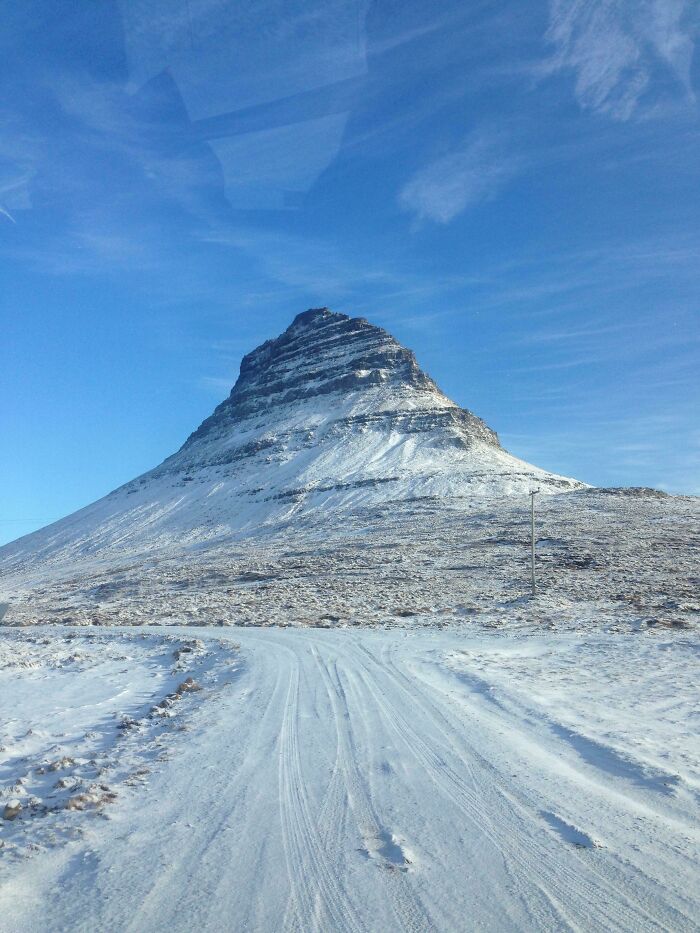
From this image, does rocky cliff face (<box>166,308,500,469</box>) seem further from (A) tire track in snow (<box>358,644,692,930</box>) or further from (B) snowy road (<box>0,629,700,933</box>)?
(A) tire track in snow (<box>358,644,692,930</box>)

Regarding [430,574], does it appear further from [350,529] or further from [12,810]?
[12,810]

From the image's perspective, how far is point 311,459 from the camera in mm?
109312

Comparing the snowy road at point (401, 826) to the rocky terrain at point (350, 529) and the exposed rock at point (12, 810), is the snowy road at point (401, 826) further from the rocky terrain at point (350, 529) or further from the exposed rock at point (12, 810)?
the rocky terrain at point (350, 529)

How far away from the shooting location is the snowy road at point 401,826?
4254mm

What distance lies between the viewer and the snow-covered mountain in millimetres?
90062

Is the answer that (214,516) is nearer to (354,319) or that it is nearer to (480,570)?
(480,570)

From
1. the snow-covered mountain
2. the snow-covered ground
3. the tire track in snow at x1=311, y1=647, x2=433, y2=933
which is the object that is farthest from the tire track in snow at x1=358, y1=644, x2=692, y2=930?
the snow-covered mountain

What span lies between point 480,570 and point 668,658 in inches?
944

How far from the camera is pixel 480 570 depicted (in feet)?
123

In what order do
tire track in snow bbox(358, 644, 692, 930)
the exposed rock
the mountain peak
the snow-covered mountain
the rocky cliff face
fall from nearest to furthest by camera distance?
tire track in snow bbox(358, 644, 692, 930)
the exposed rock
the snow-covered mountain
the rocky cliff face
the mountain peak

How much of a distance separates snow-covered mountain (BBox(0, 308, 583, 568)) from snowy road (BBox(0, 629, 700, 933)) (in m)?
71.9

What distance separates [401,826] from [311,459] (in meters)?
104

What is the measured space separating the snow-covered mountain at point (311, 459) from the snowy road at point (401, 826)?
2832 inches

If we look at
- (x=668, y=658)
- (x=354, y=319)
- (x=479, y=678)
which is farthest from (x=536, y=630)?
(x=354, y=319)
